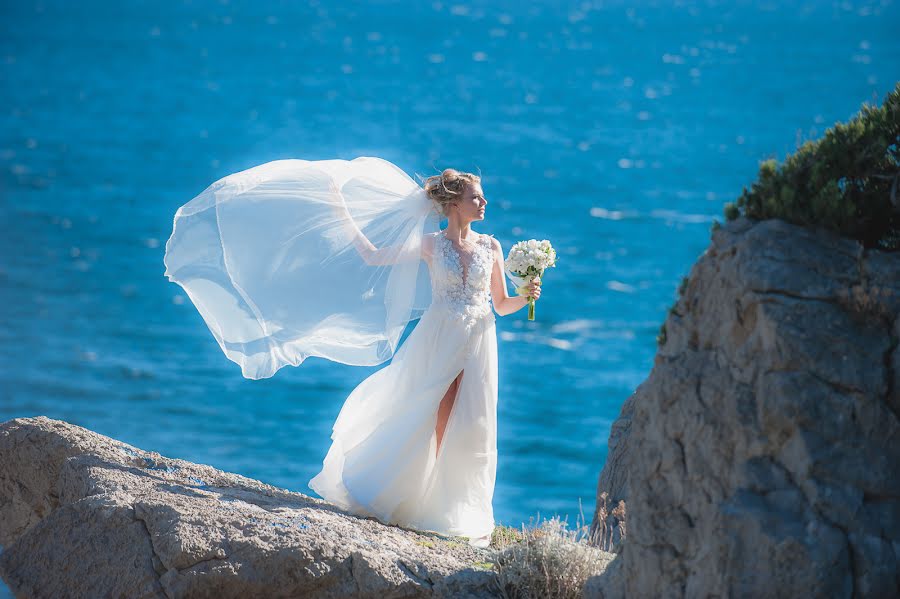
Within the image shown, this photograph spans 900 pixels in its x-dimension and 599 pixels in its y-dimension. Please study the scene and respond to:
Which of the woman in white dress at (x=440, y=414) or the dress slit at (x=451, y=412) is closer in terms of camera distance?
the woman in white dress at (x=440, y=414)

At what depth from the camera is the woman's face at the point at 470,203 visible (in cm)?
797

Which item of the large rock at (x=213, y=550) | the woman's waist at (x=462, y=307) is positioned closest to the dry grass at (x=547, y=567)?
the large rock at (x=213, y=550)

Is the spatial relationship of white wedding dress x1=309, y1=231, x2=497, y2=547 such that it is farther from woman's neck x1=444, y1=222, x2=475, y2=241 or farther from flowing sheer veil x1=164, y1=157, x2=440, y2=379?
flowing sheer veil x1=164, y1=157, x2=440, y2=379

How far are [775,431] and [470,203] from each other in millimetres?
3537

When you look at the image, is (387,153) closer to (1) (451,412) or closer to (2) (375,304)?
(2) (375,304)

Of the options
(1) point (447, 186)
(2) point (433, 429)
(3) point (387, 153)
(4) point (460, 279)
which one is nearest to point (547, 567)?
(2) point (433, 429)

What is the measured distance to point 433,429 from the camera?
7.83m

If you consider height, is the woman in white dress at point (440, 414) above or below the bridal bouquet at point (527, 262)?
below

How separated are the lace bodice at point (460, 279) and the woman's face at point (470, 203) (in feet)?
0.69

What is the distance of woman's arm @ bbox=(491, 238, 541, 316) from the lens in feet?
26.7

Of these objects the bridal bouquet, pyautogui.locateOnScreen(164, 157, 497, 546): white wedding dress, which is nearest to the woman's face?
pyautogui.locateOnScreen(164, 157, 497, 546): white wedding dress

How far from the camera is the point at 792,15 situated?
7562 centimetres

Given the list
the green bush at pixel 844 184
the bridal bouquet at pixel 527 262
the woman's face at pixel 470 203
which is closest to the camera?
the green bush at pixel 844 184

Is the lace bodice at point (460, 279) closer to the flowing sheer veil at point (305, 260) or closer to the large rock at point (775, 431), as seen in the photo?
the flowing sheer veil at point (305, 260)
